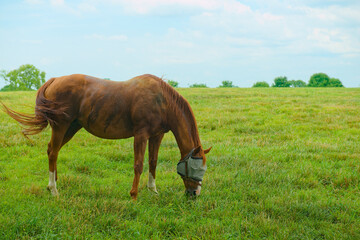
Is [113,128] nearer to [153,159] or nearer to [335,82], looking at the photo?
[153,159]

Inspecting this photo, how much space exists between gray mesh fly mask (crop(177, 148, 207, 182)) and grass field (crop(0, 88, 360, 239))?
16.4 inches

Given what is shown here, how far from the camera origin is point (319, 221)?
15.0 ft

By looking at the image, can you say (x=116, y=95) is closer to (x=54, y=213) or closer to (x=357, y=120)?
(x=54, y=213)

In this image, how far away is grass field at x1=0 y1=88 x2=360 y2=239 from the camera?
4.12m

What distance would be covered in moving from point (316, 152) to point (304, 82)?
66.8m

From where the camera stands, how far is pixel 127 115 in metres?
5.19

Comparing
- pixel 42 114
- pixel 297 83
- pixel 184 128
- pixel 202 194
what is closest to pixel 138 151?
pixel 184 128

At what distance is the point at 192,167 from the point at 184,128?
0.71 m

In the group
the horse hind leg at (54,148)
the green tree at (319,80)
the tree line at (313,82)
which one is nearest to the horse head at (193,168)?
the horse hind leg at (54,148)

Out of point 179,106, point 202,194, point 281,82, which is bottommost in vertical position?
point 202,194

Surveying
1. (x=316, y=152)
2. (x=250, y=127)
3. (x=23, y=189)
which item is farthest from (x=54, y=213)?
(x=250, y=127)

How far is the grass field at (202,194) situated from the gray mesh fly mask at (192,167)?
417 millimetres

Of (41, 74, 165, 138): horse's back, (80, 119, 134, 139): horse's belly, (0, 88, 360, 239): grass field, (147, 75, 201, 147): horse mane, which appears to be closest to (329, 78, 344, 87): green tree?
(0, 88, 360, 239): grass field

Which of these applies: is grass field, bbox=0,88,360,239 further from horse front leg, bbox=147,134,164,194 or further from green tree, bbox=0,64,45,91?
green tree, bbox=0,64,45,91
